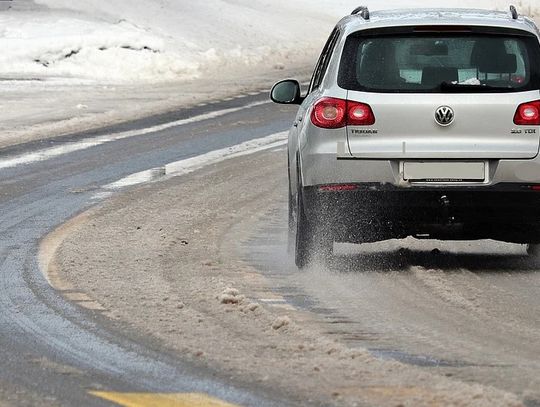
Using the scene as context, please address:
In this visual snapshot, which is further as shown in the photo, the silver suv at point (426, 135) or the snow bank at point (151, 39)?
the snow bank at point (151, 39)

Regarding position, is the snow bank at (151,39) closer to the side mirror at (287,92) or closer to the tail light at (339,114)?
the side mirror at (287,92)

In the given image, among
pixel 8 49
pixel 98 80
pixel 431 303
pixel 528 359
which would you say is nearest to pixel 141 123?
pixel 98 80

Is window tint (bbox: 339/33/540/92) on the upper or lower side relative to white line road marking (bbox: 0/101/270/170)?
upper

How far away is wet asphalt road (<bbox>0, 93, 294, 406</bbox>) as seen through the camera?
270 inches

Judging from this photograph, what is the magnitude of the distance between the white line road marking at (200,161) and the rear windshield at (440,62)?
205 inches

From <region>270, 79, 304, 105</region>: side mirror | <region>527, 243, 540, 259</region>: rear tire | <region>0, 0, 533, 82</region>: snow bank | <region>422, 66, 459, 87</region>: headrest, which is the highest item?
<region>422, 66, 459, 87</region>: headrest

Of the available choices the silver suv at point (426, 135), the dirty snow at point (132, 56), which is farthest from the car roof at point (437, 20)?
the dirty snow at point (132, 56)

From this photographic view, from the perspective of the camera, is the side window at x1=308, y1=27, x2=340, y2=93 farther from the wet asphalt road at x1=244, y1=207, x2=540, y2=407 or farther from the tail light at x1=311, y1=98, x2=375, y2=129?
the wet asphalt road at x1=244, y1=207, x2=540, y2=407

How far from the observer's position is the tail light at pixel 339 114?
33.2ft

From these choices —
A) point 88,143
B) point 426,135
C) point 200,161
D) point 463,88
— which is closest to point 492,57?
point 463,88

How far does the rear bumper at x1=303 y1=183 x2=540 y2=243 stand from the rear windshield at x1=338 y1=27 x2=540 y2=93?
618mm

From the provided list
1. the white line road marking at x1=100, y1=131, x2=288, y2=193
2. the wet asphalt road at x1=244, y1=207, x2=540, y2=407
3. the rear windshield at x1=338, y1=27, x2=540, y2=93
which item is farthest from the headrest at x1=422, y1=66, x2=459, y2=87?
the white line road marking at x1=100, y1=131, x2=288, y2=193

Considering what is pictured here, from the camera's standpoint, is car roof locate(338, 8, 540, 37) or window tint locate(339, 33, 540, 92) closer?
window tint locate(339, 33, 540, 92)

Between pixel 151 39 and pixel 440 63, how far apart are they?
23.6 meters
